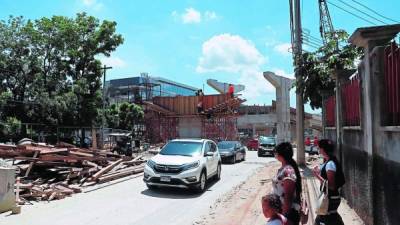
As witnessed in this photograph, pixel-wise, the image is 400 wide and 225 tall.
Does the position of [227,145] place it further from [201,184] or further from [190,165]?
[190,165]

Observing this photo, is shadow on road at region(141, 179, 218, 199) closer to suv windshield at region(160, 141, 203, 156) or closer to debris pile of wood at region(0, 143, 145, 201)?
suv windshield at region(160, 141, 203, 156)

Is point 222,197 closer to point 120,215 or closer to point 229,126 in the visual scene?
point 120,215

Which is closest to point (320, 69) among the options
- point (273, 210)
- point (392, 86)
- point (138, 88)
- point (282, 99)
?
point (392, 86)

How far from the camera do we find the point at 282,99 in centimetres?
5841

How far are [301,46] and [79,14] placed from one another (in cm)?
2770

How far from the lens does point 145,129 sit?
5584cm

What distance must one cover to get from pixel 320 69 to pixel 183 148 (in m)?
6.51

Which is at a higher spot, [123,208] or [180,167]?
[180,167]

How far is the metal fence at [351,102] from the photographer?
9016 millimetres

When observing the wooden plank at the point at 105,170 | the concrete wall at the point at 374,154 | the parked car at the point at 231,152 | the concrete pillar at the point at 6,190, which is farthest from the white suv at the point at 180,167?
the parked car at the point at 231,152

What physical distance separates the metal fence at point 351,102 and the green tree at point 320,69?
14.9 feet

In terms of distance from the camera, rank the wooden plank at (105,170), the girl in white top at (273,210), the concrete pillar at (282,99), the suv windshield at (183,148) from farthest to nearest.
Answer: the concrete pillar at (282,99) < the wooden plank at (105,170) < the suv windshield at (183,148) < the girl in white top at (273,210)

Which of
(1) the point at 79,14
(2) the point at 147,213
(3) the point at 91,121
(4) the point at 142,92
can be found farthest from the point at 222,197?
(4) the point at 142,92

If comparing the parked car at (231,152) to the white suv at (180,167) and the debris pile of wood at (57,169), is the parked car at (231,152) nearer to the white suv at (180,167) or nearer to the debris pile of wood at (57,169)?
the debris pile of wood at (57,169)
